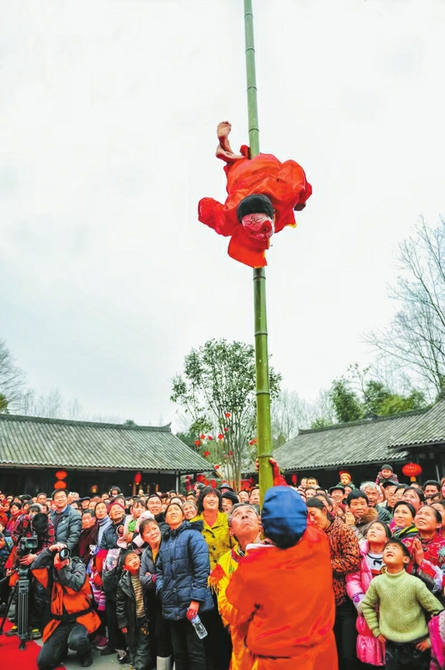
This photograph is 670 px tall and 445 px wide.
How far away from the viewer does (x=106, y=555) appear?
5.75 m

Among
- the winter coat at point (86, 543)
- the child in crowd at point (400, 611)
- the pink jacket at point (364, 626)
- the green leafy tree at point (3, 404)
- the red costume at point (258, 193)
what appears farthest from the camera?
the green leafy tree at point (3, 404)

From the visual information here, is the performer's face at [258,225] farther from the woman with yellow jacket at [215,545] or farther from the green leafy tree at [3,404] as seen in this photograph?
the green leafy tree at [3,404]

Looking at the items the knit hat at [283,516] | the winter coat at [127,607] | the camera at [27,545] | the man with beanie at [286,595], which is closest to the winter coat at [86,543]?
the camera at [27,545]

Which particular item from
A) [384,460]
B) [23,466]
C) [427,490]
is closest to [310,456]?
[384,460]

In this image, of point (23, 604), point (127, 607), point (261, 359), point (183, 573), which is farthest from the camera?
point (23, 604)

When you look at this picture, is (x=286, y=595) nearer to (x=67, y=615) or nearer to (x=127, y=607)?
(x=127, y=607)

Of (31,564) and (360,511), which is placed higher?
(360,511)

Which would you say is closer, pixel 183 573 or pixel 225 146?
pixel 225 146

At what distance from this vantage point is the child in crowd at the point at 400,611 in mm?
3223

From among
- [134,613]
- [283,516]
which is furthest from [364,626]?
[134,613]

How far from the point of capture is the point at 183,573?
416cm

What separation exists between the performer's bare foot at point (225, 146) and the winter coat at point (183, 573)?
3219mm

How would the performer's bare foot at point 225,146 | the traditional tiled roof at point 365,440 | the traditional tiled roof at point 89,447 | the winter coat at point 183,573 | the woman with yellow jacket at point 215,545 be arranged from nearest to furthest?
the performer's bare foot at point 225,146
the winter coat at point 183,573
the woman with yellow jacket at point 215,545
the traditional tiled roof at point 365,440
the traditional tiled roof at point 89,447

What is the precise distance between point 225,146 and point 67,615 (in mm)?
5275
